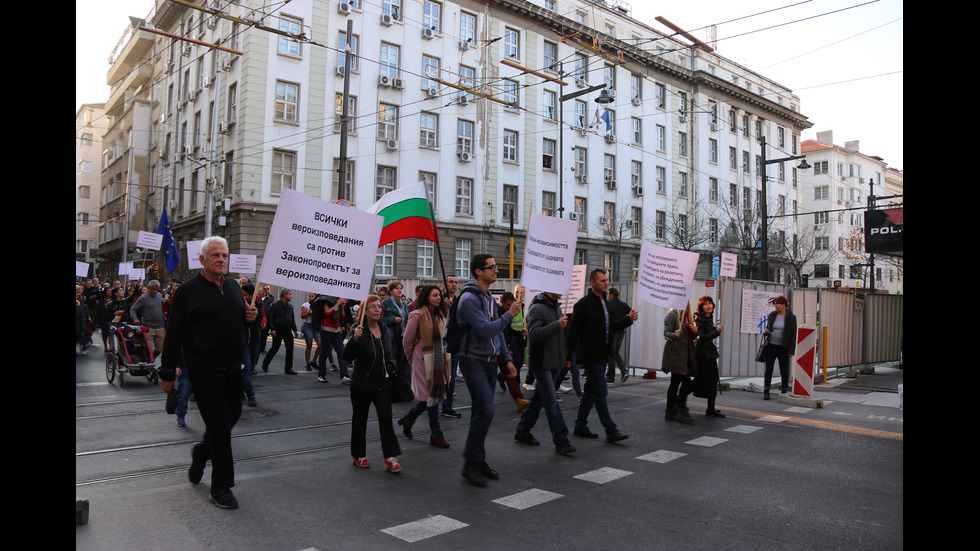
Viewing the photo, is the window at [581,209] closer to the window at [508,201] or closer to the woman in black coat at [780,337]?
the window at [508,201]

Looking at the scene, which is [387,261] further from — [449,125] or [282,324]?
[282,324]

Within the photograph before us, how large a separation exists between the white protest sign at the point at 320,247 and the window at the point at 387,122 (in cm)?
2662

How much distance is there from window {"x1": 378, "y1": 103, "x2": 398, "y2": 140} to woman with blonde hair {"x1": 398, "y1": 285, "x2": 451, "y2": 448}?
83.6ft

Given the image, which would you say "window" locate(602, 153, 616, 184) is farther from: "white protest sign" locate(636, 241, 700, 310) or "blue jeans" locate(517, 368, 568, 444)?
"blue jeans" locate(517, 368, 568, 444)

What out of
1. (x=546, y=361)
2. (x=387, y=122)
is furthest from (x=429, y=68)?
(x=546, y=361)

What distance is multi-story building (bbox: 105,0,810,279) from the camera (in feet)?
97.1

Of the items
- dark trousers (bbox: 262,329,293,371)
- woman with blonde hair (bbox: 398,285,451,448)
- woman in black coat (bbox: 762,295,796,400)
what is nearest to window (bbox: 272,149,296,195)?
dark trousers (bbox: 262,329,293,371)

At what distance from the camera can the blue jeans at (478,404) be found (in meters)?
5.72

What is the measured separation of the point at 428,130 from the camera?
1308 inches

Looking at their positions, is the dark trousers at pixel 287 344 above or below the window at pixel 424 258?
below

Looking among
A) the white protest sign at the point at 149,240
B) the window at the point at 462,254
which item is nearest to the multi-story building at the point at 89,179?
the window at the point at 462,254

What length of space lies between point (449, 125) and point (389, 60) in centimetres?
421
